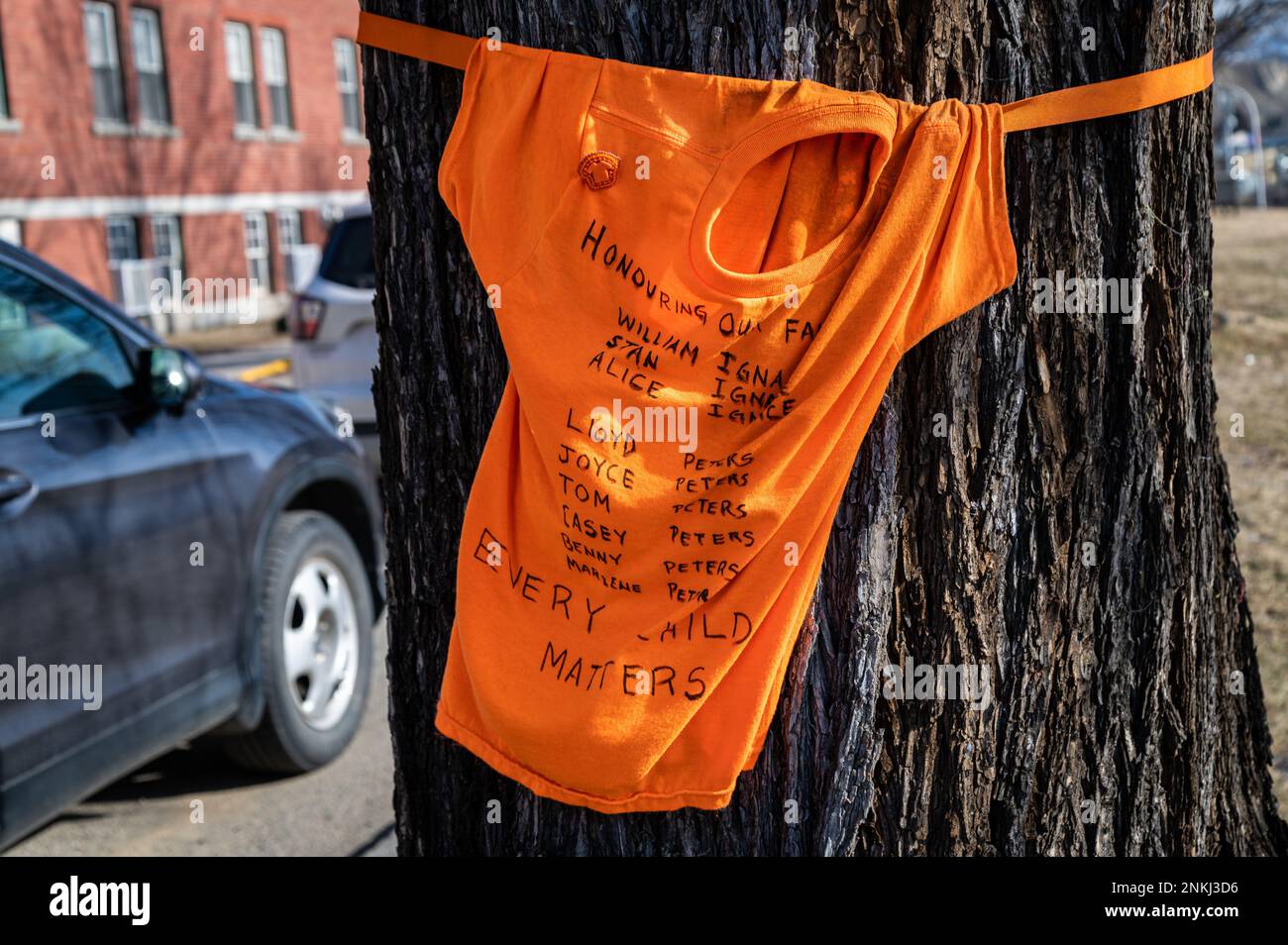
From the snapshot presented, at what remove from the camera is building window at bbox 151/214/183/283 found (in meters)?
23.8

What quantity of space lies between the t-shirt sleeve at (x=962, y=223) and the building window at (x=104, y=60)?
23250mm

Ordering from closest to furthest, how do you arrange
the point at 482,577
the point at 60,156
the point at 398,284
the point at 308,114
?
the point at 482,577
the point at 398,284
the point at 60,156
the point at 308,114

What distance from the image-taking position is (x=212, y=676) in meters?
4.00

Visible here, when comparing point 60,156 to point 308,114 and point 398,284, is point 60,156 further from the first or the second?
point 398,284

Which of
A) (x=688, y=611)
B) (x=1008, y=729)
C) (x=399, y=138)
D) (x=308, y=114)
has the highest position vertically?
(x=308, y=114)

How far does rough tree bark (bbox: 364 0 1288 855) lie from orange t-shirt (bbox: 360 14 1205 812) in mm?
80

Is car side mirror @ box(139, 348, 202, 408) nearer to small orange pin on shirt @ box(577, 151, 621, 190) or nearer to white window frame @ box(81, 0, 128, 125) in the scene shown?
small orange pin on shirt @ box(577, 151, 621, 190)

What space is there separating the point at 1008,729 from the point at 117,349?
9.98ft

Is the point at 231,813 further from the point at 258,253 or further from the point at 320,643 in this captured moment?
the point at 258,253

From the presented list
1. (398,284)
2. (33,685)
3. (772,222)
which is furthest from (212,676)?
(772,222)
